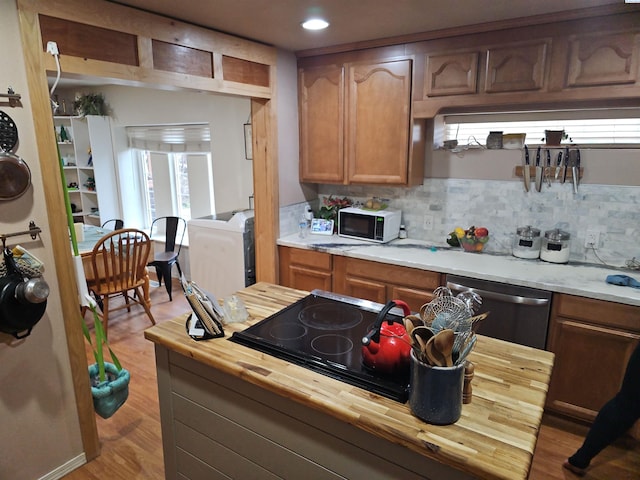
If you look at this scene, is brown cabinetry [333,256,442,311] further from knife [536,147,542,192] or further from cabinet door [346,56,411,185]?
knife [536,147,542,192]

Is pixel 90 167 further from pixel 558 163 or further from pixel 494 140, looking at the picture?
pixel 558 163

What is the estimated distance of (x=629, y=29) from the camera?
2.12 metres

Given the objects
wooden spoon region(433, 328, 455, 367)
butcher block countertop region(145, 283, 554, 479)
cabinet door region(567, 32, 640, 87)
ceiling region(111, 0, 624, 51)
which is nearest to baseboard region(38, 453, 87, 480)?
butcher block countertop region(145, 283, 554, 479)

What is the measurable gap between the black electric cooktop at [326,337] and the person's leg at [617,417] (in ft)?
3.89

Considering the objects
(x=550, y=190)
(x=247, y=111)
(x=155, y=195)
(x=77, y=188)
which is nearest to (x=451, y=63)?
(x=550, y=190)

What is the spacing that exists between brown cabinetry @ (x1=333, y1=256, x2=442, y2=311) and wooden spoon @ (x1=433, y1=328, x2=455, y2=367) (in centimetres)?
163

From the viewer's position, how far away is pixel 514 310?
2.36 metres

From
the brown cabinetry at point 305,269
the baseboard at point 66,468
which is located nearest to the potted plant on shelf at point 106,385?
the baseboard at point 66,468

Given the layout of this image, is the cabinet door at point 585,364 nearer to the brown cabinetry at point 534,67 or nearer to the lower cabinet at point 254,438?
the brown cabinetry at point 534,67

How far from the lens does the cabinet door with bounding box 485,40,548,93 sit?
7.77 feet

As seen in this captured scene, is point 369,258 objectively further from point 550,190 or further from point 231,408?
point 231,408

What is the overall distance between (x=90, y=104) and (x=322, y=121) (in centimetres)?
356

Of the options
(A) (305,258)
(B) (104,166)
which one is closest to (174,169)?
(B) (104,166)

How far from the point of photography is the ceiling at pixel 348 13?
6.82 ft
